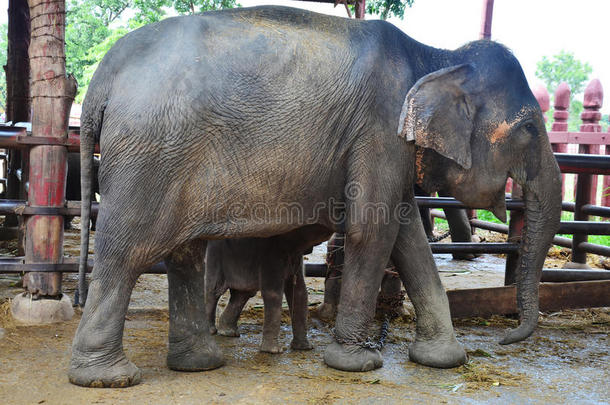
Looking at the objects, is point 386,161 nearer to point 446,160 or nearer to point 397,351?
point 446,160

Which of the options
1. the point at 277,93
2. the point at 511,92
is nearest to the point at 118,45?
the point at 277,93

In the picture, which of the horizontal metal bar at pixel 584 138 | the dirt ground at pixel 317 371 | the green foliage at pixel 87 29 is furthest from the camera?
the green foliage at pixel 87 29

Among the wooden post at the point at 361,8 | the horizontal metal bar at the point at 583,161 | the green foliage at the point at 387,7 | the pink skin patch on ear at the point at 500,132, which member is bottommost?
the horizontal metal bar at the point at 583,161

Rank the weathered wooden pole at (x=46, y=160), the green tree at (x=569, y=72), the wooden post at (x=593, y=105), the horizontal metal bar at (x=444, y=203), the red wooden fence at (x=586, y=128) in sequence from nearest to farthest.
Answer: the weathered wooden pole at (x=46, y=160) < the horizontal metal bar at (x=444, y=203) < the red wooden fence at (x=586, y=128) < the wooden post at (x=593, y=105) < the green tree at (x=569, y=72)

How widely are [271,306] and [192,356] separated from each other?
57 cm

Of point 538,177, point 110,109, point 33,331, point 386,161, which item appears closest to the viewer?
point 110,109

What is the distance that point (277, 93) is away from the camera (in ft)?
11.0

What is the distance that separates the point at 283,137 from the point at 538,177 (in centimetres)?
151

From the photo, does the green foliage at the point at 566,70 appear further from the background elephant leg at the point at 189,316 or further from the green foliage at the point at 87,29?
the background elephant leg at the point at 189,316

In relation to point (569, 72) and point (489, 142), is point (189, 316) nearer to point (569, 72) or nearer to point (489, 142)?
point (489, 142)

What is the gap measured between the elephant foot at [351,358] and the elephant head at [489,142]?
2.49ft

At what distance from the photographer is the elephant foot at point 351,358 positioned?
11.8 ft

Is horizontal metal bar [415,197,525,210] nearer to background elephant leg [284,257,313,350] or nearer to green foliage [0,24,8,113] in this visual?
background elephant leg [284,257,313,350]

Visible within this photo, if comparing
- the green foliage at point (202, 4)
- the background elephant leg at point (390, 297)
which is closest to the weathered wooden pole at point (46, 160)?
the background elephant leg at point (390, 297)
